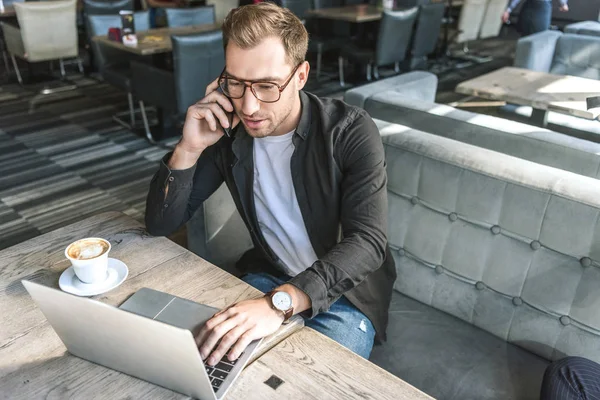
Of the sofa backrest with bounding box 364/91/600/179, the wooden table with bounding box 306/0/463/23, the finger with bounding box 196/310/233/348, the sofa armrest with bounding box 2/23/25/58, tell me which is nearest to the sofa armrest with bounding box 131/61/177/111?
the sofa armrest with bounding box 2/23/25/58

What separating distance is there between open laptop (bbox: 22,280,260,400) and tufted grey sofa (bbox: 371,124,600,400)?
2.44 feet

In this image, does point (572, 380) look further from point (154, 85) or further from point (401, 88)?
point (154, 85)

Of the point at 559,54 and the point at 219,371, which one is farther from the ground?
the point at 219,371

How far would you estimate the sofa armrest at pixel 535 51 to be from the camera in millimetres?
4215

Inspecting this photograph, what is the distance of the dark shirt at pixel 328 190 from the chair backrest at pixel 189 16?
11.9 feet

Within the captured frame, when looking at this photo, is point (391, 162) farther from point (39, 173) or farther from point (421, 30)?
point (421, 30)

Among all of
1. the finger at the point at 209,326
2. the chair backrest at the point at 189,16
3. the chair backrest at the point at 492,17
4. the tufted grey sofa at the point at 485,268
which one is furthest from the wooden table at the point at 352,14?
the finger at the point at 209,326

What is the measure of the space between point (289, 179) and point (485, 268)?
2.07 feet

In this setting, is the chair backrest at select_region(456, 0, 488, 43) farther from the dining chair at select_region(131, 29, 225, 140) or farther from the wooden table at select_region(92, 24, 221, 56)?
the dining chair at select_region(131, 29, 225, 140)

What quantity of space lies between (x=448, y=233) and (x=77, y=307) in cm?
112

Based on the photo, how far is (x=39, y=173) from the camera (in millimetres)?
3709

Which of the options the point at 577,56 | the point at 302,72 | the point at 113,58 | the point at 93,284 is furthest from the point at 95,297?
the point at 577,56

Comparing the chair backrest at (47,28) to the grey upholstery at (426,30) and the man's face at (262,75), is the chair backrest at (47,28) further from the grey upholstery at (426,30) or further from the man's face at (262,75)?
the man's face at (262,75)

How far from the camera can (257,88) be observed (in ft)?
4.31
